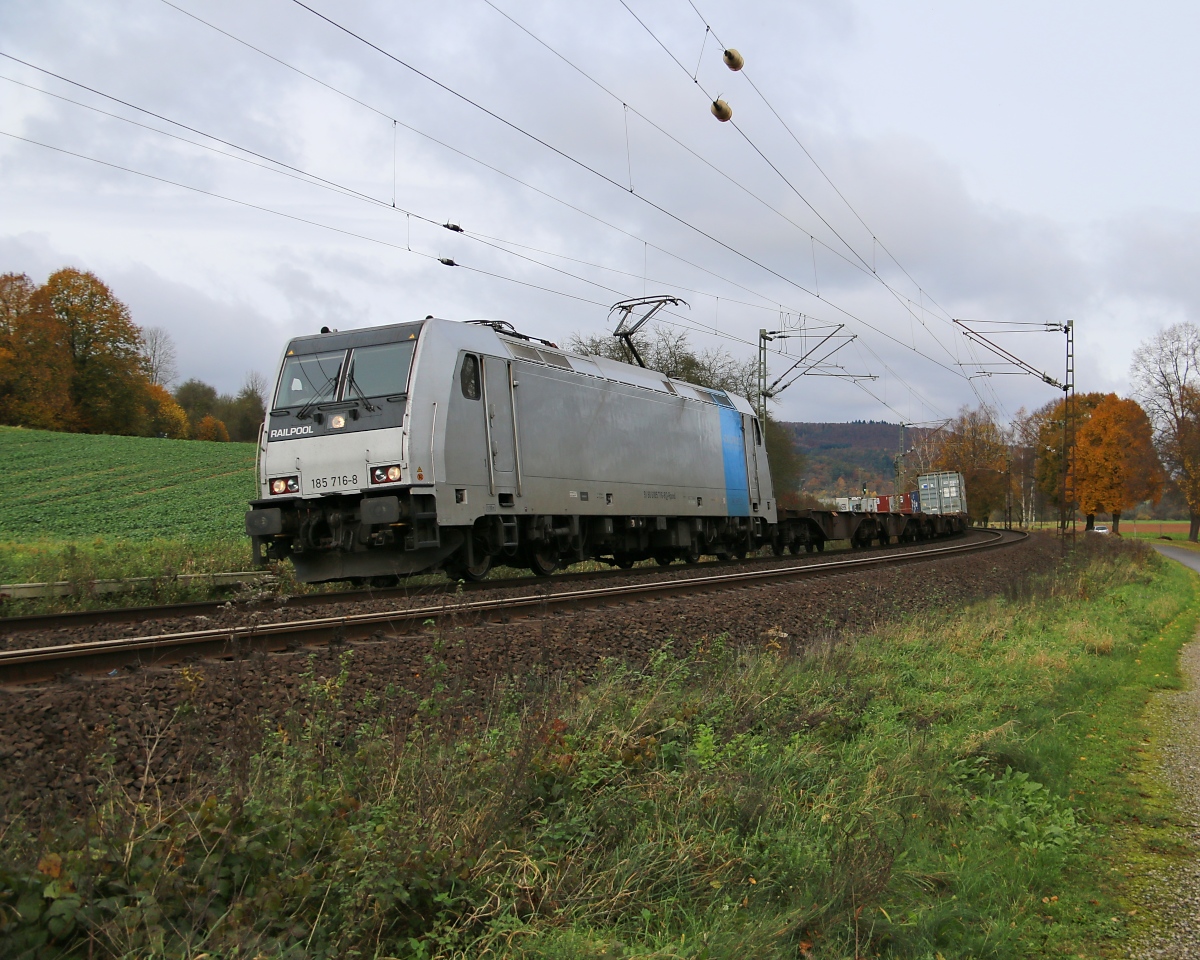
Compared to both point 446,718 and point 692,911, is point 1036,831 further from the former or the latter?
point 446,718

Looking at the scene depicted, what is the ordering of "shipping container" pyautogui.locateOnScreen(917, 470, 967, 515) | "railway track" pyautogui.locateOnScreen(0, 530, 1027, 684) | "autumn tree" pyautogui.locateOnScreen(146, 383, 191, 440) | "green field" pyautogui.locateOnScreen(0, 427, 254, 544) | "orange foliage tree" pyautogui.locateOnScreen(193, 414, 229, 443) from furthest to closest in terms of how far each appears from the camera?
"orange foliage tree" pyautogui.locateOnScreen(193, 414, 229, 443) < "autumn tree" pyautogui.locateOnScreen(146, 383, 191, 440) < "shipping container" pyautogui.locateOnScreen(917, 470, 967, 515) < "green field" pyautogui.locateOnScreen(0, 427, 254, 544) < "railway track" pyautogui.locateOnScreen(0, 530, 1027, 684)

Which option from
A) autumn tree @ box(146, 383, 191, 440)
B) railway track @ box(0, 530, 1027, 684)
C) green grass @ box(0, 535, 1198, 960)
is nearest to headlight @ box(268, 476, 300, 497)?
railway track @ box(0, 530, 1027, 684)

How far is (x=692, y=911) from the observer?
11.6ft

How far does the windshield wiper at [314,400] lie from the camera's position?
1178 cm

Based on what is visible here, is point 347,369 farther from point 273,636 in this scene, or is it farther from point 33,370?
point 33,370

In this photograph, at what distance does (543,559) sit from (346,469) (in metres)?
4.22

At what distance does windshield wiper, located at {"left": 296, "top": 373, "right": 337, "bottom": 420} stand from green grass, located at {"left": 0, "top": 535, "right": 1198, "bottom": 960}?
558cm

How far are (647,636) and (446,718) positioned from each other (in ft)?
11.9

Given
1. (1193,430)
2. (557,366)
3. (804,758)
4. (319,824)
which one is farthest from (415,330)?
(1193,430)

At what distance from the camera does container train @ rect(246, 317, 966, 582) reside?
11211 millimetres

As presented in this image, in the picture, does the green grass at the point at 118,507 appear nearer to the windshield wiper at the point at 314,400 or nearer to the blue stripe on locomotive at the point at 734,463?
the windshield wiper at the point at 314,400

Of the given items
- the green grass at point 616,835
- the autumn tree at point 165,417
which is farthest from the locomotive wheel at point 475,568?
the autumn tree at point 165,417

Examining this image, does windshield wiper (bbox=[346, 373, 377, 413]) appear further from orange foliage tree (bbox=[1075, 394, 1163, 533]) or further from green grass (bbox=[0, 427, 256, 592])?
orange foliage tree (bbox=[1075, 394, 1163, 533])

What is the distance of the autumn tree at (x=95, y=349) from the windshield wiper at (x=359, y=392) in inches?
2067
